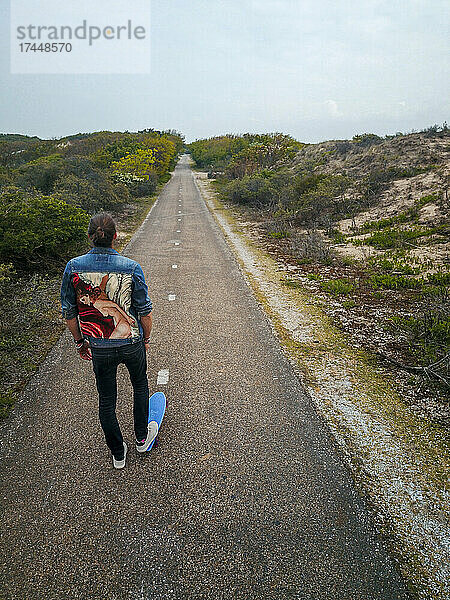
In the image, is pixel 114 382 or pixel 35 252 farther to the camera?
pixel 35 252

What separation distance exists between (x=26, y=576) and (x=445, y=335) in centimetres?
494

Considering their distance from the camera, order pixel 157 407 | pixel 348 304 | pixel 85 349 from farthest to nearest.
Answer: pixel 348 304 < pixel 157 407 < pixel 85 349

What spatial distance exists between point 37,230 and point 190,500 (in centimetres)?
696

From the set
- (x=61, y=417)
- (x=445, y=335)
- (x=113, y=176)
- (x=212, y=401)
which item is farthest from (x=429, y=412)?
(x=113, y=176)

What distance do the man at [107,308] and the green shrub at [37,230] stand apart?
553 centimetres

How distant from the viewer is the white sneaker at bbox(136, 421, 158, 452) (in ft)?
11.0

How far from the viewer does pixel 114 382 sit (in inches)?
118

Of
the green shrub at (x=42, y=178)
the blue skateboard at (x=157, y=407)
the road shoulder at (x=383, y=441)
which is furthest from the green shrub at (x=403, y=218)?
the green shrub at (x=42, y=178)

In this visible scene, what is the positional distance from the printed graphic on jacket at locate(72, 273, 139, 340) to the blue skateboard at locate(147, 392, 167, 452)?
3.85 feet

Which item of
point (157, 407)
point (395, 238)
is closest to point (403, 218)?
point (395, 238)

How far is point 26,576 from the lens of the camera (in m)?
2.38

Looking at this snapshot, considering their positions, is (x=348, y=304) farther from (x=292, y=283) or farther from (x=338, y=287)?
(x=292, y=283)

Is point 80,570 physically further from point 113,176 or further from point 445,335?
point 113,176

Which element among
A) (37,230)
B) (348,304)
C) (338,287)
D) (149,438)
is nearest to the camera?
(149,438)
